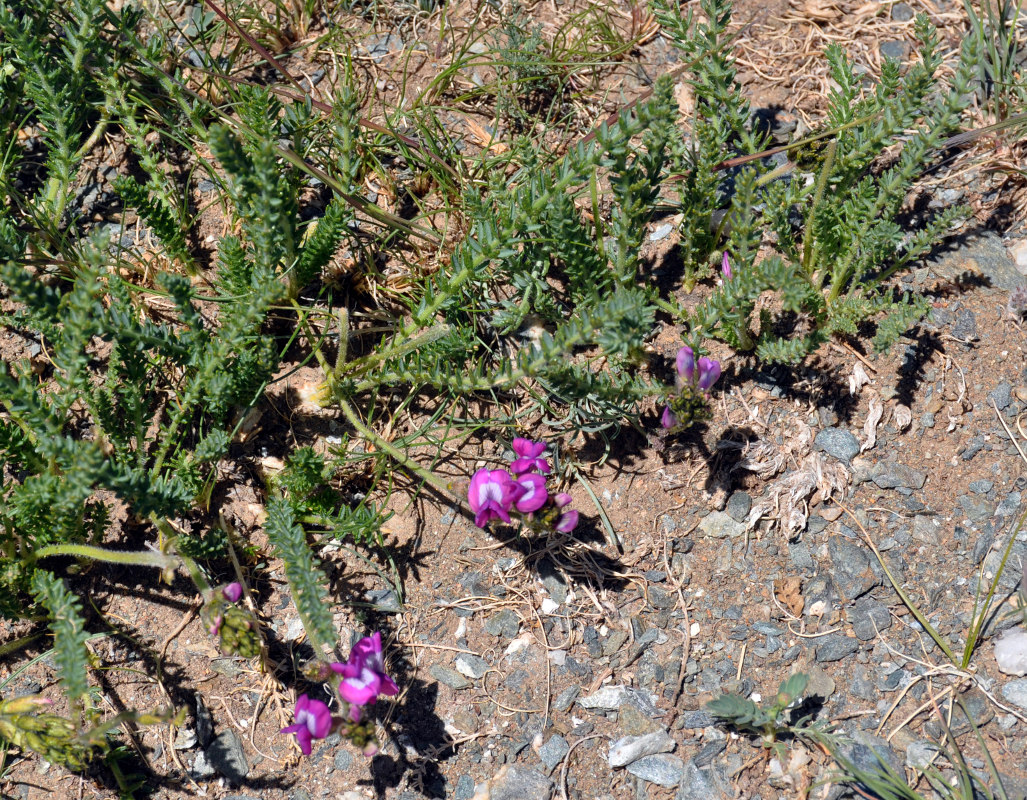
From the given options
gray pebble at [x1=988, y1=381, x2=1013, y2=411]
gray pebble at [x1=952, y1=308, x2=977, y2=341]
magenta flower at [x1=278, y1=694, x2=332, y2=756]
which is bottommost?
magenta flower at [x1=278, y1=694, x2=332, y2=756]

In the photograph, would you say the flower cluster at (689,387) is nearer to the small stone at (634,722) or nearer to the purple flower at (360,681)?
the small stone at (634,722)

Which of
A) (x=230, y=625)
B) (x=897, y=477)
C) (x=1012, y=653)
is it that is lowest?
(x=1012, y=653)

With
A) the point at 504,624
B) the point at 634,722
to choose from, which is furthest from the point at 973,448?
the point at 504,624

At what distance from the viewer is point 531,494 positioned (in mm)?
2521

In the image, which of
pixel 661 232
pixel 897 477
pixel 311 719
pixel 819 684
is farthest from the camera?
pixel 661 232

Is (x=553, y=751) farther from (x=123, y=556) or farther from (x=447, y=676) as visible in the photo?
(x=123, y=556)

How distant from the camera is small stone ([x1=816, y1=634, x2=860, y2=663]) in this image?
8.56 feet

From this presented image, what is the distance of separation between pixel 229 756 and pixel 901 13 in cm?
390

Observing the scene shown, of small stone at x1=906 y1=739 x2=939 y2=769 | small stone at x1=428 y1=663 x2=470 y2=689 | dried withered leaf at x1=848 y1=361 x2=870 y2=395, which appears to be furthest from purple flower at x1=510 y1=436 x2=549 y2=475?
small stone at x1=906 y1=739 x2=939 y2=769

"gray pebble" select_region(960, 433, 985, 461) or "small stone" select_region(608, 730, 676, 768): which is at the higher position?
"gray pebble" select_region(960, 433, 985, 461)

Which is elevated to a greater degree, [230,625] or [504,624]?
[230,625]

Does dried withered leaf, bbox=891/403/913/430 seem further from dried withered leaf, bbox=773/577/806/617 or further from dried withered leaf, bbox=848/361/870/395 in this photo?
dried withered leaf, bbox=773/577/806/617

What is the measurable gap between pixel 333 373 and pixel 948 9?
2989mm

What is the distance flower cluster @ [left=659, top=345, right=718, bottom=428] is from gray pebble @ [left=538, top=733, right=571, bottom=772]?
1.07 metres
